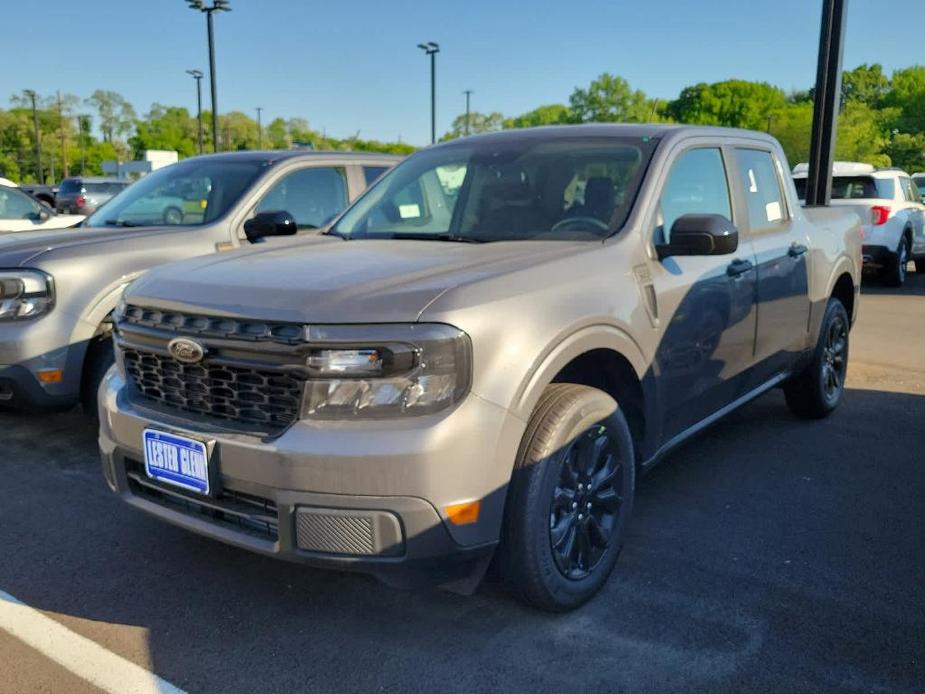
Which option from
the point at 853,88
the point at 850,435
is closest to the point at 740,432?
the point at 850,435

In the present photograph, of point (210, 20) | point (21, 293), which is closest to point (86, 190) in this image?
point (210, 20)

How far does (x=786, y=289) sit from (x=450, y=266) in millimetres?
2413

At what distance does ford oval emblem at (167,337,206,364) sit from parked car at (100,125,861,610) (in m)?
0.01

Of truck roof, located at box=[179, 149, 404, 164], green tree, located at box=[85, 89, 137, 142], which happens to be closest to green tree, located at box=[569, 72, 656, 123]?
green tree, located at box=[85, 89, 137, 142]

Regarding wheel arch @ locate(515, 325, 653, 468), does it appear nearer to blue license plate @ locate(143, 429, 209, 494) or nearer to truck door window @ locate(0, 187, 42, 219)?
blue license plate @ locate(143, 429, 209, 494)

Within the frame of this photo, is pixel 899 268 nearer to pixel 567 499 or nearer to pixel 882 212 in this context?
pixel 882 212

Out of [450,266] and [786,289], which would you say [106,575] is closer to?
[450,266]

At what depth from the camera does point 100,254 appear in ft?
16.1

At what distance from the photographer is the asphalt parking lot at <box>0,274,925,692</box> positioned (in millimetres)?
2750

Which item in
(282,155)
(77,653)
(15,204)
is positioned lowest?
(77,653)

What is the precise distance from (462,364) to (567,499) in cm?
78

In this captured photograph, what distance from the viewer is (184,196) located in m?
5.98

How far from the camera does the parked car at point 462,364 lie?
260 centimetres

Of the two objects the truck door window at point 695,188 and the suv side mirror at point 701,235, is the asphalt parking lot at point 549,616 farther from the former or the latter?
the truck door window at point 695,188
